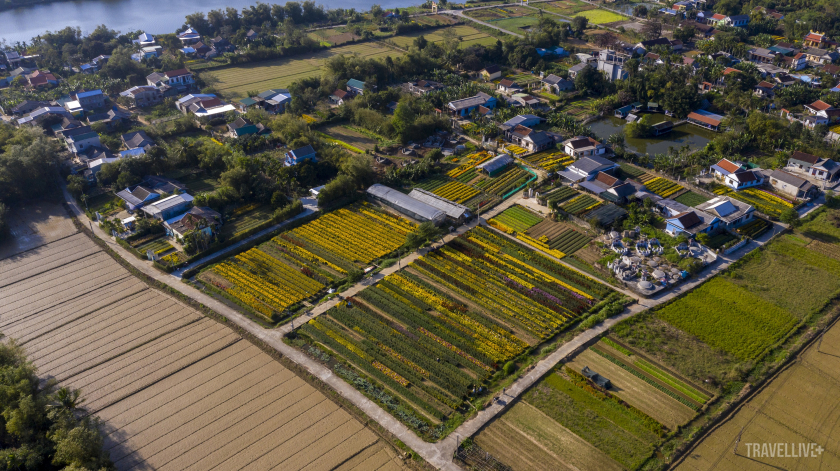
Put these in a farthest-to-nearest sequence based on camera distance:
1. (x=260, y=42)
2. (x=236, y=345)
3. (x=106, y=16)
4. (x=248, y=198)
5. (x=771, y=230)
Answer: (x=106, y=16)
(x=260, y=42)
(x=248, y=198)
(x=771, y=230)
(x=236, y=345)

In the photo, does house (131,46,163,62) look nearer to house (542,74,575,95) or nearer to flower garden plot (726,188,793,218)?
house (542,74,575,95)

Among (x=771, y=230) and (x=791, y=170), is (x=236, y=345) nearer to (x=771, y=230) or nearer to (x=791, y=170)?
(x=771, y=230)

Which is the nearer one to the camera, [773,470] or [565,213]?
[773,470]

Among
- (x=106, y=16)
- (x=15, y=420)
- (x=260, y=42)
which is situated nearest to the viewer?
(x=15, y=420)

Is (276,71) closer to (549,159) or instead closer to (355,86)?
(355,86)

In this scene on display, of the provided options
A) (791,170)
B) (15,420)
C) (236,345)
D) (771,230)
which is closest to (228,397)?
(236,345)

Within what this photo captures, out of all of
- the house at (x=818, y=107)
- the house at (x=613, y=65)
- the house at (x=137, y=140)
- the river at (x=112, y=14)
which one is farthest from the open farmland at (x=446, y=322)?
the river at (x=112, y=14)

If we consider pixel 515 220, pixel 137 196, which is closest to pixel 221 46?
pixel 137 196
